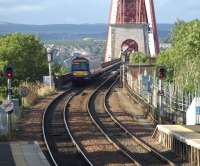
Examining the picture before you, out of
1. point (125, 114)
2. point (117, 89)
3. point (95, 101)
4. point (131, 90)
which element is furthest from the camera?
point (117, 89)

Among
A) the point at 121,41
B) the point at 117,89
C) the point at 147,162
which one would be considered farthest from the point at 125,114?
the point at 121,41

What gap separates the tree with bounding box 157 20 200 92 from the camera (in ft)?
115

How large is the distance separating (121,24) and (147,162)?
3924 inches

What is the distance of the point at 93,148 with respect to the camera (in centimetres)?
2242

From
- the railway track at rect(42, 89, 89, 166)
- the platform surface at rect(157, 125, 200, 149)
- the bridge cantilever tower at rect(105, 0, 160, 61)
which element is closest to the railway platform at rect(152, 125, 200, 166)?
the platform surface at rect(157, 125, 200, 149)

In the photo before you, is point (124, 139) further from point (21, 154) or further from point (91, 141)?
point (21, 154)

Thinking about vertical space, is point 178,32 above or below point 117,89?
above

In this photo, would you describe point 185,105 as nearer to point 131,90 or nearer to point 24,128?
point 24,128

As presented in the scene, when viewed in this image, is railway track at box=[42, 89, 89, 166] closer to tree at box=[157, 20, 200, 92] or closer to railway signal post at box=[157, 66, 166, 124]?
railway signal post at box=[157, 66, 166, 124]

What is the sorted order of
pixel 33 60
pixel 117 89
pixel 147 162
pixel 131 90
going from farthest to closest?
pixel 33 60 < pixel 117 89 < pixel 131 90 < pixel 147 162

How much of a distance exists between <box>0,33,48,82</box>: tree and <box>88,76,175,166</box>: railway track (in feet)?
86.3

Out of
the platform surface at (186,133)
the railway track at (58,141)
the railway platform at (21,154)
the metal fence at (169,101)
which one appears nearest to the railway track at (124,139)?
the platform surface at (186,133)

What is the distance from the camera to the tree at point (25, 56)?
213ft

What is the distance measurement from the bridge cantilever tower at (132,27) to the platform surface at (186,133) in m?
85.9
